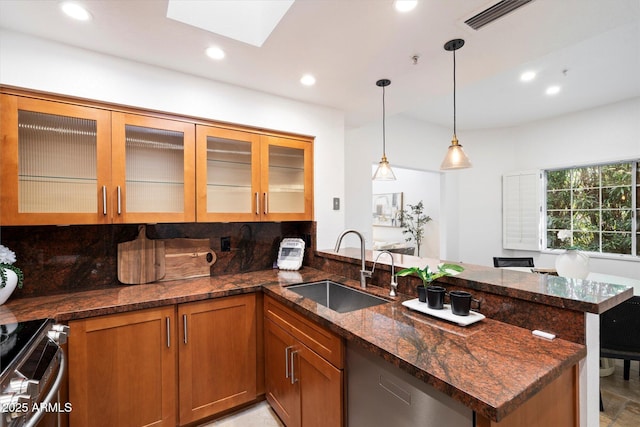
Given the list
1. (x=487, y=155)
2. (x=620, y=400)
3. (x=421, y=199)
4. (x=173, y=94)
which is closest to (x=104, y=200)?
(x=173, y=94)

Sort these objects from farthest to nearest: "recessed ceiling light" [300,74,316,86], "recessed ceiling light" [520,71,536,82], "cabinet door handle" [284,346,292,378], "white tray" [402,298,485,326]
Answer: "recessed ceiling light" [520,71,536,82]
"recessed ceiling light" [300,74,316,86]
"cabinet door handle" [284,346,292,378]
"white tray" [402,298,485,326]

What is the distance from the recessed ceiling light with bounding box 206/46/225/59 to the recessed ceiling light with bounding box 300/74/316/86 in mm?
623

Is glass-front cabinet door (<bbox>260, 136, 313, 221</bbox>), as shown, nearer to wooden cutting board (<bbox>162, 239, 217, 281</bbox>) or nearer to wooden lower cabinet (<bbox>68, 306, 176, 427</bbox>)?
wooden cutting board (<bbox>162, 239, 217, 281</bbox>)

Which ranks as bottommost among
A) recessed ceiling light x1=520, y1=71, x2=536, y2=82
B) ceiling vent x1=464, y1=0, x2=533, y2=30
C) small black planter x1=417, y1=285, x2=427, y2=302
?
small black planter x1=417, y1=285, x2=427, y2=302

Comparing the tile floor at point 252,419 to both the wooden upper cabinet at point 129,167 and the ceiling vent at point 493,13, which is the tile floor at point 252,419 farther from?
the ceiling vent at point 493,13

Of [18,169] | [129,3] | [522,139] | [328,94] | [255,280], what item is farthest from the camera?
[522,139]

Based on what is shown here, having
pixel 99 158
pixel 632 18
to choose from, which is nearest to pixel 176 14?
pixel 99 158

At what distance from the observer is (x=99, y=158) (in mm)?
1871

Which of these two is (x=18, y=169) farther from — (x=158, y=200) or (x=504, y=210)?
(x=504, y=210)

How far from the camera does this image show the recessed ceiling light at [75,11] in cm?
148

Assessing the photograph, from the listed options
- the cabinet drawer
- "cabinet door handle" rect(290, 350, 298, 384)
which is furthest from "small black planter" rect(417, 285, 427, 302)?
"cabinet door handle" rect(290, 350, 298, 384)

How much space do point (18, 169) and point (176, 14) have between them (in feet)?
4.22

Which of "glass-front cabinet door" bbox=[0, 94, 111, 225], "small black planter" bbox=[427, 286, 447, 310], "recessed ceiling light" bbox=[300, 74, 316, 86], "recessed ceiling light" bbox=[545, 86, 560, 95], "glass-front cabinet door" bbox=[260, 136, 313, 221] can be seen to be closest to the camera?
"small black planter" bbox=[427, 286, 447, 310]

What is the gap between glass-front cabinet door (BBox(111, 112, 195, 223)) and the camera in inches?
76.2
